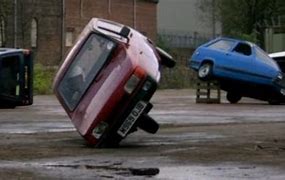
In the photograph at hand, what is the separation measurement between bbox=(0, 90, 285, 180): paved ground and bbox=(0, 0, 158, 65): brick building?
115 ft

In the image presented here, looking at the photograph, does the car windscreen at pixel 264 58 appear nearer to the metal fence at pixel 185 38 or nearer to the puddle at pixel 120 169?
the puddle at pixel 120 169

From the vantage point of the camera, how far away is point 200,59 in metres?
27.7

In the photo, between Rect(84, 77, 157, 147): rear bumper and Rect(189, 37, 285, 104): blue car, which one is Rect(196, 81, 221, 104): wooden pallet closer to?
Rect(189, 37, 285, 104): blue car

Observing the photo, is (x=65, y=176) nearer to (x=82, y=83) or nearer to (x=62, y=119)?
(x=82, y=83)

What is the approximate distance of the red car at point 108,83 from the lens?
12.1 metres

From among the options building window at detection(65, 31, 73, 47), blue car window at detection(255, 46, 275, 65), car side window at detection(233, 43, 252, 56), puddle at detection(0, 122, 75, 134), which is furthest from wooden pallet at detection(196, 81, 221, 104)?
building window at detection(65, 31, 73, 47)

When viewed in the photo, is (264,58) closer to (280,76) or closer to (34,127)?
(280,76)

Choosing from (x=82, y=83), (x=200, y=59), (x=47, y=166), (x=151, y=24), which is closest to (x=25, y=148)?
(x=82, y=83)

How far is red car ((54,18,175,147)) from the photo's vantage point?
475 inches

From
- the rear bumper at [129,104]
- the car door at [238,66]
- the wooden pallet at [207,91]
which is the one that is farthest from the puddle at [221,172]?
the wooden pallet at [207,91]

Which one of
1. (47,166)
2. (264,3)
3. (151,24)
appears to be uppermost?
(47,166)

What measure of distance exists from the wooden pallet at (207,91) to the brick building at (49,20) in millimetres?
25020

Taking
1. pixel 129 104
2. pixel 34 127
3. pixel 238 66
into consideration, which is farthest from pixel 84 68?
pixel 238 66

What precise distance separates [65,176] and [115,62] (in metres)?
3.41
